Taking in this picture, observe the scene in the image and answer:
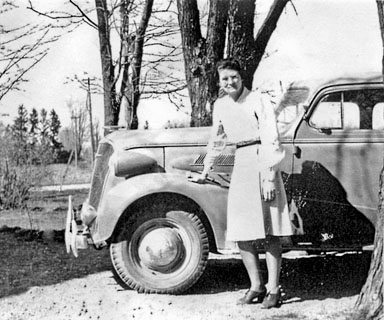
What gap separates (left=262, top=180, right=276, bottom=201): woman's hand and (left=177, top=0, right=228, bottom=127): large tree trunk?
2.81 metres

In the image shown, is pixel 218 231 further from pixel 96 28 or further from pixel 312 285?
pixel 96 28

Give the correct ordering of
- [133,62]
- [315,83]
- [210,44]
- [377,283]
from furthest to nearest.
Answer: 1. [133,62]
2. [210,44]
3. [315,83]
4. [377,283]

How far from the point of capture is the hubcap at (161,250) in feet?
15.9

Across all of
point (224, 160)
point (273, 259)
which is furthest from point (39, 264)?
point (273, 259)

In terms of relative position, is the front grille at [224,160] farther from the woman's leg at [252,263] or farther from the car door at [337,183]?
the woman's leg at [252,263]

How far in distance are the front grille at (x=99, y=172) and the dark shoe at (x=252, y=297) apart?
1753 millimetres

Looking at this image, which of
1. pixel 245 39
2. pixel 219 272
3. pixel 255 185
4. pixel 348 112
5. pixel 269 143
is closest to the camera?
pixel 269 143

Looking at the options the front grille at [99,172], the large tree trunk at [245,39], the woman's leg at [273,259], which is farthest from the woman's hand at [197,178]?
the large tree trunk at [245,39]

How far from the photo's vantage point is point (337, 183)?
4910mm

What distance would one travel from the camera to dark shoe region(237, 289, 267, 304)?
445 centimetres

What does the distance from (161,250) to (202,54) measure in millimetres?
3111

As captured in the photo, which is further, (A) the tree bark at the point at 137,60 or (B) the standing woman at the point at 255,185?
(A) the tree bark at the point at 137,60

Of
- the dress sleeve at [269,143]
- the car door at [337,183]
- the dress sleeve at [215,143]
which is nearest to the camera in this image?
the dress sleeve at [269,143]

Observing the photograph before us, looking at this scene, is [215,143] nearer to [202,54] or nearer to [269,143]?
[269,143]
